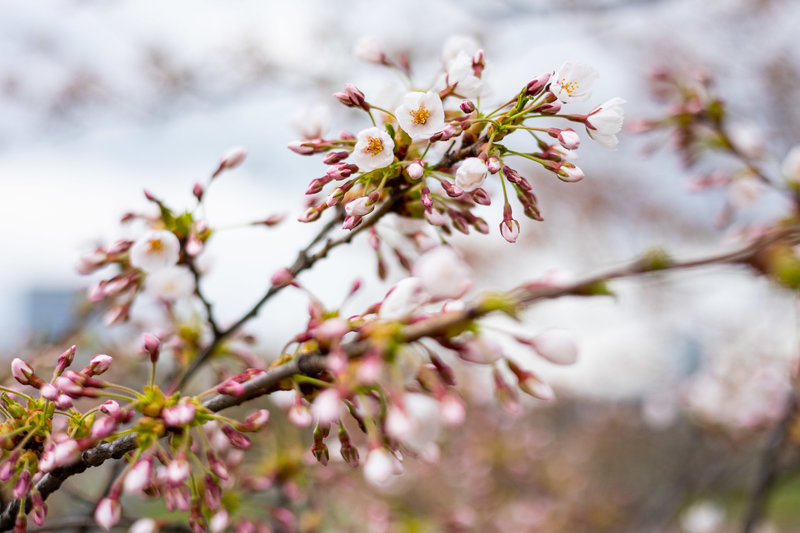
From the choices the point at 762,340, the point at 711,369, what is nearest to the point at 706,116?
the point at 711,369

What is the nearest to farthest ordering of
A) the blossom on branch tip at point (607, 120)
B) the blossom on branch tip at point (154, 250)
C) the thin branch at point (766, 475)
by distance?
the blossom on branch tip at point (607, 120)
the blossom on branch tip at point (154, 250)
the thin branch at point (766, 475)

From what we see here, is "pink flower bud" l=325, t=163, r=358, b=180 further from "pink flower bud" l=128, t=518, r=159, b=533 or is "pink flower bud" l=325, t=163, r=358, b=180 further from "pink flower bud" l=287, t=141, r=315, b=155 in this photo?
"pink flower bud" l=128, t=518, r=159, b=533

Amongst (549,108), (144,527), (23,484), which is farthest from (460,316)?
(144,527)

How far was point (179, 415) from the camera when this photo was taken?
679mm

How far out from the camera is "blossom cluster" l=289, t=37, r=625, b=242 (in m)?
0.79

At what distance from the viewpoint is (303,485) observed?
5.61ft

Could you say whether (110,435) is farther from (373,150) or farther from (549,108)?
(549,108)

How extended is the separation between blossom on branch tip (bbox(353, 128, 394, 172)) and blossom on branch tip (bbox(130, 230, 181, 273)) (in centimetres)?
38

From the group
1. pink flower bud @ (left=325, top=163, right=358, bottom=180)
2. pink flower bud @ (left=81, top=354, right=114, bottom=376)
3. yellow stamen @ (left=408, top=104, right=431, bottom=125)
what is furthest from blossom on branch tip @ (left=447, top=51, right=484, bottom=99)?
pink flower bud @ (left=81, top=354, right=114, bottom=376)

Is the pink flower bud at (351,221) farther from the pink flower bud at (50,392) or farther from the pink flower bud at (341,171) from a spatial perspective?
the pink flower bud at (50,392)

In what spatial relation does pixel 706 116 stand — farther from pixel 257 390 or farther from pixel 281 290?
pixel 257 390

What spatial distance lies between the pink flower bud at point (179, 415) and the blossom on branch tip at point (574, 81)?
625 millimetres

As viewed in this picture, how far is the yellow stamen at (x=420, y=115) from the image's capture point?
2.66 ft

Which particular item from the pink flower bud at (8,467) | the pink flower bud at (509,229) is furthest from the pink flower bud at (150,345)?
the pink flower bud at (509,229)
